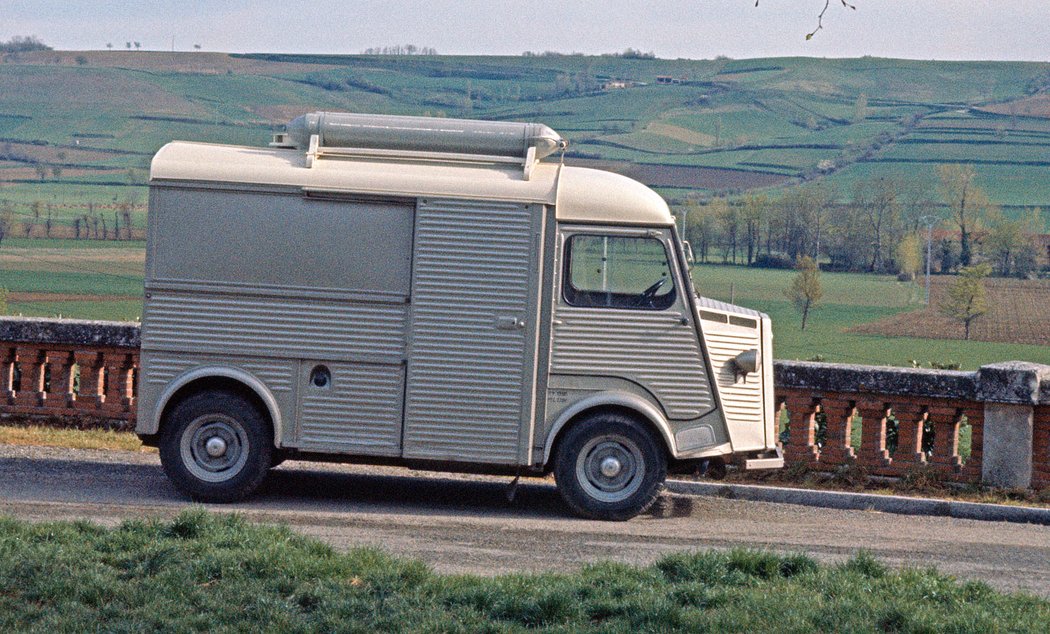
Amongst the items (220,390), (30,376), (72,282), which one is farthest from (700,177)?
(220,390)

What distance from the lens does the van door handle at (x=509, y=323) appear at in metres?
9.29

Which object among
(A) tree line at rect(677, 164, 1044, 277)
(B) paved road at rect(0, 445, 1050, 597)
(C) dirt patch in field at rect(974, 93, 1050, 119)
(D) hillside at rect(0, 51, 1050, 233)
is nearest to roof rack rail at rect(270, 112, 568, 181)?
(B) paved road at rect(0, 445, 1050, 597)

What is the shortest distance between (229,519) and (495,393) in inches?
91.6

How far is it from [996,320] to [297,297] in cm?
10886

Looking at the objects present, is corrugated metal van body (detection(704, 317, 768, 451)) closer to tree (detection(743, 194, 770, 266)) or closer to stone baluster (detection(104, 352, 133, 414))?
stone baluster (detection(104, 352, 133, 414))

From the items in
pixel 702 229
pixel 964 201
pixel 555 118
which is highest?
pixel 555 118

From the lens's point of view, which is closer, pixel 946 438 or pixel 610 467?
pixel 610 467

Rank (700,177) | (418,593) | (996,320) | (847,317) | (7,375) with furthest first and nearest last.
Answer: (700,177), (847,317), (996,320), (7,375), (418,593)

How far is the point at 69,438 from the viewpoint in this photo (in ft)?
38.1

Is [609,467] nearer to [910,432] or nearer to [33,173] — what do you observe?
[910,432]

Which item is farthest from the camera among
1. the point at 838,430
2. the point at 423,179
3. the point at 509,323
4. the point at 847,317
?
the point at 847,317

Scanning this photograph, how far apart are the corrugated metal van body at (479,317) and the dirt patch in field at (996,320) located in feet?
327

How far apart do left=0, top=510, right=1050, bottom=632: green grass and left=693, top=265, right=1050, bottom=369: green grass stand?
81719mm

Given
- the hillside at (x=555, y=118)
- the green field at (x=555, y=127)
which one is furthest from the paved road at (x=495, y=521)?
the hillside at (x=555, y=118)
